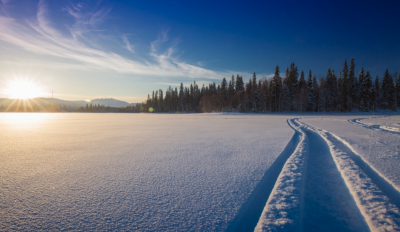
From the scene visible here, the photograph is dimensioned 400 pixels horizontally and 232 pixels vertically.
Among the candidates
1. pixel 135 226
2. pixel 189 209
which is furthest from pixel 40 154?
pixel 189 209

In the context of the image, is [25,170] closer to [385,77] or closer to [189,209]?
[189,209]

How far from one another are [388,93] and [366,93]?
555cm

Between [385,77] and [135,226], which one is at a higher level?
[385,77]

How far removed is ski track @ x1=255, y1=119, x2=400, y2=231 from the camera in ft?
5.48

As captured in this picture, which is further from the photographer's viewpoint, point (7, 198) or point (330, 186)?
point (330, 186)

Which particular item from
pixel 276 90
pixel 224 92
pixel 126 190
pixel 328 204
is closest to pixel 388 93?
pixel 276 90

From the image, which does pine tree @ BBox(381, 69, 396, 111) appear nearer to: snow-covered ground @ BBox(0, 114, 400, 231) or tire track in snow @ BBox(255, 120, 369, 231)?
snow-covered ground @ BBox(0, 114, 400, 231)

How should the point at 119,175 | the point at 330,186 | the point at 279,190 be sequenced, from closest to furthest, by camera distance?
the point at 279,190 < the point at 330,186 < the point at 119,175

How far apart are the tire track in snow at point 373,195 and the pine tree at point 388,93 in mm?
54307

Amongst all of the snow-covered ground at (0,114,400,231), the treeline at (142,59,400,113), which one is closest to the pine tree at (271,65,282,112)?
the treeline at (142,59,400,113)

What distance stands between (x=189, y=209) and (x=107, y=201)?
3.28 feet

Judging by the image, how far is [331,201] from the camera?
2.13m

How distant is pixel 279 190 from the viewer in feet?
7.50

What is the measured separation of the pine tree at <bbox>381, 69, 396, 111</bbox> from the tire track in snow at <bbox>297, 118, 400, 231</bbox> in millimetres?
54307
